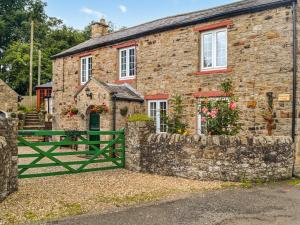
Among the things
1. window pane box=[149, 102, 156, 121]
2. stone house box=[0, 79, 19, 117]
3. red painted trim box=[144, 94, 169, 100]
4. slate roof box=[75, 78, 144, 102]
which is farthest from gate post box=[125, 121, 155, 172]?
stone house box=[0, 79, 19, 117]

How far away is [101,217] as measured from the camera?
570cm

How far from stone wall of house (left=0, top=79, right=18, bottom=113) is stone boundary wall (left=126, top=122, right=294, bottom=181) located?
60.4 ft

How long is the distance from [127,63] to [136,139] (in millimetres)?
6330

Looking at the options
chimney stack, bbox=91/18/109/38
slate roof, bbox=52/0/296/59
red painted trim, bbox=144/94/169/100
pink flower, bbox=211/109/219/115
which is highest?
chimney stack, bbox=91/18/109/38

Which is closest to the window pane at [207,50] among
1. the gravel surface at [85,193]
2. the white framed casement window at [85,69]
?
the gravel surface at [85,193]

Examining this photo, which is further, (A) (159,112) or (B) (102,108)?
(A) (159,112)

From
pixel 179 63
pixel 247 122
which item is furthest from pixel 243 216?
pixel 179 63

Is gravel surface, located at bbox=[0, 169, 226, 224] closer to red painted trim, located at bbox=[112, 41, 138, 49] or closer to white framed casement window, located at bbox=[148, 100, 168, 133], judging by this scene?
white framed casement window, located at bbox=[148, 100, 168, 133]

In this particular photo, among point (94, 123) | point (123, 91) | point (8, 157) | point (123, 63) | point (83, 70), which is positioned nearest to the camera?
point (8, 157)

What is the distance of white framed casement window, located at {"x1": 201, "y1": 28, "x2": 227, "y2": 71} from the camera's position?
40.7 feet

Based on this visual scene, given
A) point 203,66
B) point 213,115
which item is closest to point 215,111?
point 213,115

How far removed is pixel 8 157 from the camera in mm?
7195

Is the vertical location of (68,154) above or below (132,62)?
below

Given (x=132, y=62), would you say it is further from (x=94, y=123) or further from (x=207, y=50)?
(x=207, y=50)
